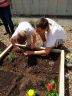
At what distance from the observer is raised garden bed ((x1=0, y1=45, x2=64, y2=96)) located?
3.91 meters

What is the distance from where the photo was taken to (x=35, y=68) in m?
4.37

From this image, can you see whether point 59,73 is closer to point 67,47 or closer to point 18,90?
point 18,90

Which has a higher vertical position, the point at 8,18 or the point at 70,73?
the point at 8,18

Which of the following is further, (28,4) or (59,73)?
(28,4)

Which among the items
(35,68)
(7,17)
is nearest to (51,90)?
(35,68)

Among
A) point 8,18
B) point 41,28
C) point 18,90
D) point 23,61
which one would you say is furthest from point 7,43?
point 18,90

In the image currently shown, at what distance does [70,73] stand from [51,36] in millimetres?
791

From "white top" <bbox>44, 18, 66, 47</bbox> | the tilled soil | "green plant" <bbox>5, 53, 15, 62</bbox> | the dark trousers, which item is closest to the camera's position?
the tilled soil

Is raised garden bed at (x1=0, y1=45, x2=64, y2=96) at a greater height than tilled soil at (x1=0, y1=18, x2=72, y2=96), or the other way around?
raised garden bed at (x1=0, y1=45, x2=64, y2=96)

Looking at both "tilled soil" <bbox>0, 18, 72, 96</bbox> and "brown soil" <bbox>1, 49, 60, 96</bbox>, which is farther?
"tilled soil" <bbox>0, 18, 72, 96</bbox>

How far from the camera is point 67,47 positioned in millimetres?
5379

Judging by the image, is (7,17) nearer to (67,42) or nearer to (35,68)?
(67,42)

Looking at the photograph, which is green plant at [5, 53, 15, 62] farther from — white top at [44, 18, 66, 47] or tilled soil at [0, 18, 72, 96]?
tilled soil at [0, 18, 72, 96]

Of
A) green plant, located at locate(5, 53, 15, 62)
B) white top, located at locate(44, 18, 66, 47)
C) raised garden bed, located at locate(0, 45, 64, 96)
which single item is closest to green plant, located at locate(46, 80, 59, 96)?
raised garden bed, located at locate(0, 45, 64, 96)
